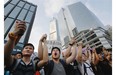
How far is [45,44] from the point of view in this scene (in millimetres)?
2121

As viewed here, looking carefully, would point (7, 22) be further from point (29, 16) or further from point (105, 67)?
point (105, 67)

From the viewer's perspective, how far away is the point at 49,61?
2199 millimetres

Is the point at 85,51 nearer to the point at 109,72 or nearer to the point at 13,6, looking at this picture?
the point at 109,72

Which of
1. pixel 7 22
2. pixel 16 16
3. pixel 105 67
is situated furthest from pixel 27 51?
pixel 16 16

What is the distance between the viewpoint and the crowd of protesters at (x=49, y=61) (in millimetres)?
1573

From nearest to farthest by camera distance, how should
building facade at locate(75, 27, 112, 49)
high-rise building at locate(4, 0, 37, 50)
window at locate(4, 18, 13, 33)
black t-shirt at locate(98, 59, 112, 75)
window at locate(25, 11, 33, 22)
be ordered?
black t-shirt at locate(98, 59, 112, 75) < window at locate(4, 18, 13, 33) < high-rise building at locate(4, 0, 37, 50) < window at locate(25, 11, 33, 22) < building facade at locate(75, 27, 112, 49)

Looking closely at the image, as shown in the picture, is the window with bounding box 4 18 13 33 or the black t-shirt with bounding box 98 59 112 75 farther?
the window with bounding box 4 18 13 33

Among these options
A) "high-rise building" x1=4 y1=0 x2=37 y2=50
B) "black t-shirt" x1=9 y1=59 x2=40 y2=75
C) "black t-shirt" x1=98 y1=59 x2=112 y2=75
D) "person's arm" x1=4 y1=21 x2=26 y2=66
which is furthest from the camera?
"high-rise building" x1=4 y1=0 x2=37 y2=50

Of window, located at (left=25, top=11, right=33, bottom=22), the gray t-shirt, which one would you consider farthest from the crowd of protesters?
window, located at (left=25, top=11, right=33, bottom=22)

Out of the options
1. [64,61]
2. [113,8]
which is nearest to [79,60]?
[64,61]

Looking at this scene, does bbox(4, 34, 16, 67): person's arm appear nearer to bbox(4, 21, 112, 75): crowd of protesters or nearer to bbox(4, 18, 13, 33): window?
bbox(4, 21, 112, 75): crowd of protesters

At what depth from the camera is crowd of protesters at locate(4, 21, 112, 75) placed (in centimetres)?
157

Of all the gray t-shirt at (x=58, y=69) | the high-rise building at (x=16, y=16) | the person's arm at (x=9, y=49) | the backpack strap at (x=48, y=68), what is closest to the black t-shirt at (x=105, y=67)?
the gray t-shirt at (x=58, y=69)

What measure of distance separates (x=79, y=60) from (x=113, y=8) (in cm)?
83
